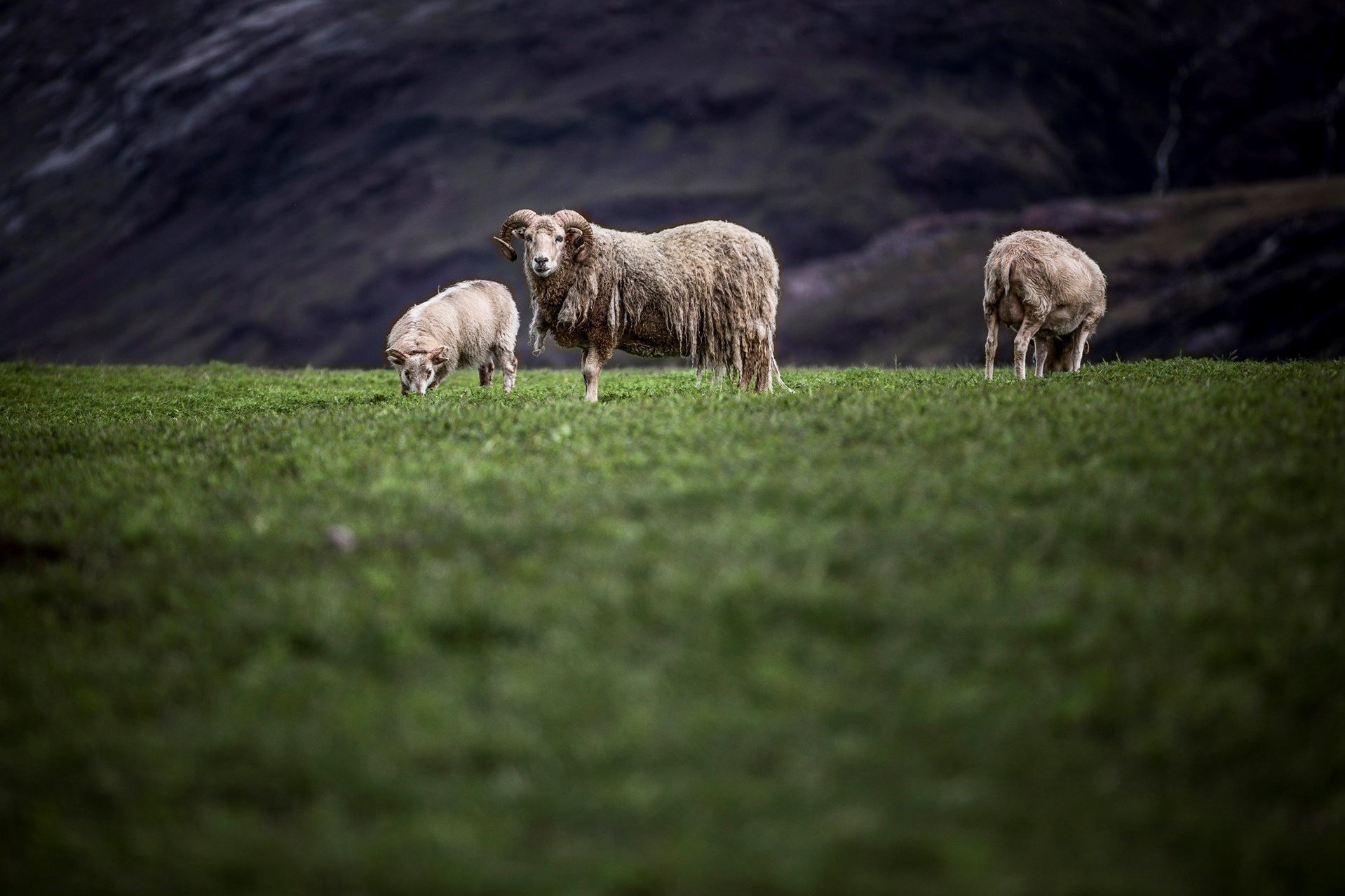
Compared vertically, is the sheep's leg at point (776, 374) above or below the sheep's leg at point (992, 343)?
below

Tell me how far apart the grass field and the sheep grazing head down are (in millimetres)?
7839

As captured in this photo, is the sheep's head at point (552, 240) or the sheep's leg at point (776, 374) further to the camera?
the sheep's leg at point (776, 374)

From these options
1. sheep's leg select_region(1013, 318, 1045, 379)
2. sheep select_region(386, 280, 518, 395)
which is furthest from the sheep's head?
sheep's leg select_region(1013, 318, 1045, 379)

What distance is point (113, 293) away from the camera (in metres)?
147

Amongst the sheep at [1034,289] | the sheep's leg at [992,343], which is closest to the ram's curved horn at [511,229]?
the sheep at [1034,289]

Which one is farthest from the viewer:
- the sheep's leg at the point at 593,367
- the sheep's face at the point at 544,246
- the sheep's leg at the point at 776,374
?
the sheep's leg at the point at 776,374

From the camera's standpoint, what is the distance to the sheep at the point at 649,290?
15.6 metres

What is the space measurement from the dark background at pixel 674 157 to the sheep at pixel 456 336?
2493 inches

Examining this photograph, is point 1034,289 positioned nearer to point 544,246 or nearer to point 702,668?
point 544,246

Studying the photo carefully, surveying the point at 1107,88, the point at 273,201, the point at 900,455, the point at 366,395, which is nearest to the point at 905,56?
the point at 1107,88

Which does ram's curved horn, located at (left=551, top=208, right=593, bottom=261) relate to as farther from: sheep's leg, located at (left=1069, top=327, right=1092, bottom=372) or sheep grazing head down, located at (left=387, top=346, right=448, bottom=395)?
sheep's leg, located at (left=1069, top=327, right=1092, bottom=372)

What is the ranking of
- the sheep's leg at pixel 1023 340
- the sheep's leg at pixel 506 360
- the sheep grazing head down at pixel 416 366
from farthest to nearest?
the sheep's leg at pixel 506 360, the sheep's leg at pixel 1023 340, the sheep grazing head down at pixel 416 366

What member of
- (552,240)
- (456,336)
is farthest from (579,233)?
(456,336)

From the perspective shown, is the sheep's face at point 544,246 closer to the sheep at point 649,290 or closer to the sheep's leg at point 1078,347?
the sheep at point 649,290
